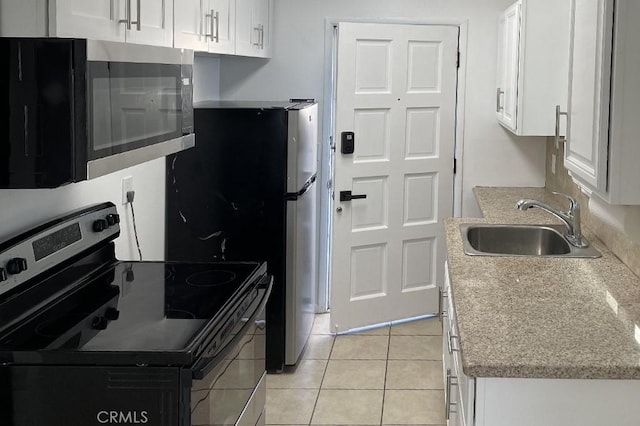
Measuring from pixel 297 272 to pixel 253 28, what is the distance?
137 cm

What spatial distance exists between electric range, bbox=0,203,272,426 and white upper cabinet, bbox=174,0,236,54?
701 millimetres

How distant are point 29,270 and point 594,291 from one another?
1.76 m

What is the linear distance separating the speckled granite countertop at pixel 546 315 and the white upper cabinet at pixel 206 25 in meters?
1.30

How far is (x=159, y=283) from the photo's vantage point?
2768 mm

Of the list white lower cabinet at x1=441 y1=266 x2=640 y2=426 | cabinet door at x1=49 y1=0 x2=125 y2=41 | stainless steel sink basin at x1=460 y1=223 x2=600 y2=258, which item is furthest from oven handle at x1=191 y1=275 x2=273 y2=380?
stainless steel sink basin at x1=460 y1=223 x2=600 y2=258

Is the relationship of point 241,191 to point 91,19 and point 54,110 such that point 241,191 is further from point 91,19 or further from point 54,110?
point 54,110

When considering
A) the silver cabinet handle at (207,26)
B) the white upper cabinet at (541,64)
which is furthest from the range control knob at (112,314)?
the white upper cabinet at (541,64)

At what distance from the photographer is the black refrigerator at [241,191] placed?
171 inches

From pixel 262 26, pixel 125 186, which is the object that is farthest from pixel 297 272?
pixel 262 26

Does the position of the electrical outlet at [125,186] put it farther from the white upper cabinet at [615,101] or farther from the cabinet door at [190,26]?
the white upper cabinet at [615,101]

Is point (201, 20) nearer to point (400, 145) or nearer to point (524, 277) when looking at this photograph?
point (524, 277)

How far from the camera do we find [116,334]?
2170 mm

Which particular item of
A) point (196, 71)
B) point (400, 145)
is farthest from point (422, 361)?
point (196, 71)
